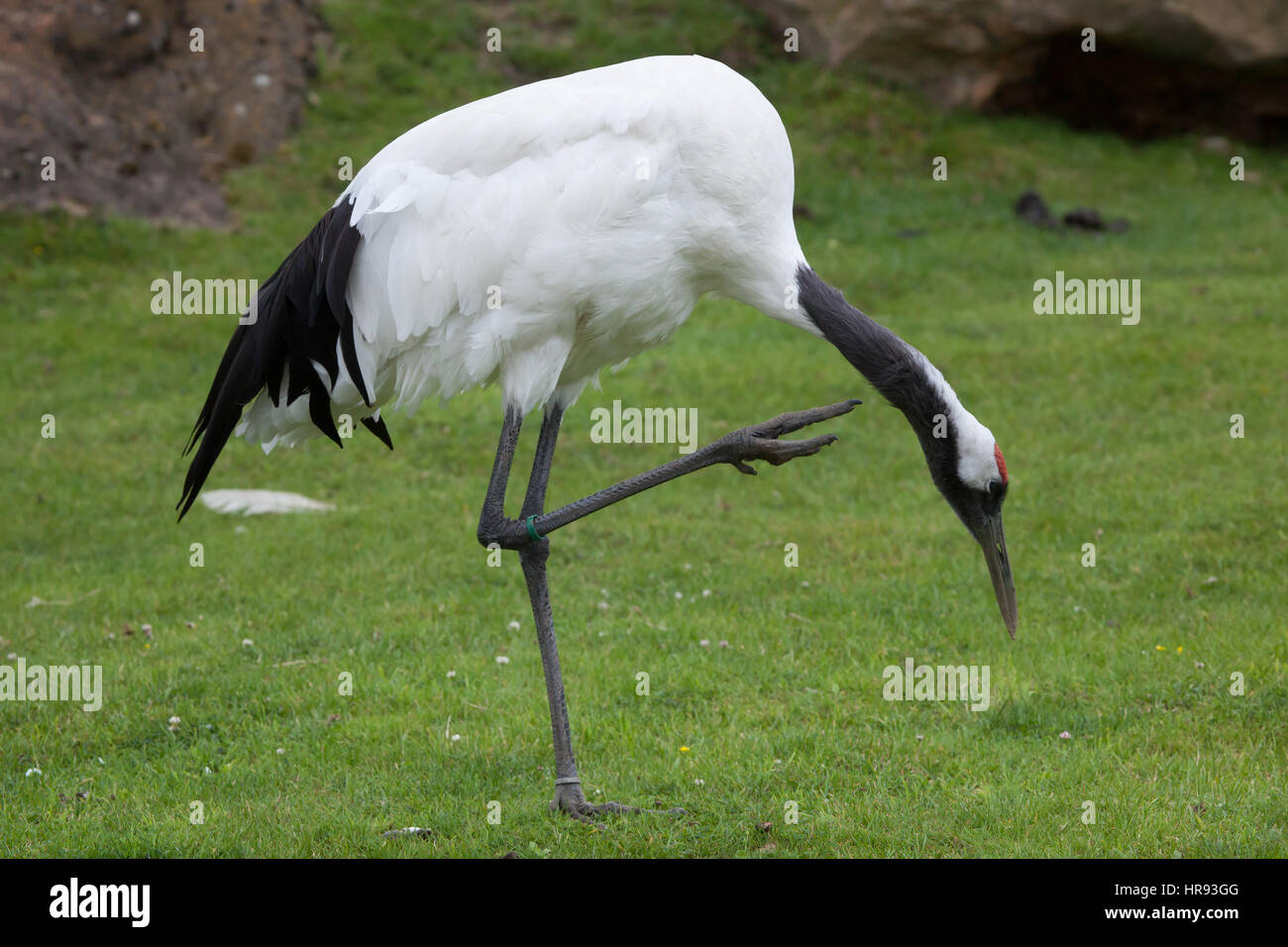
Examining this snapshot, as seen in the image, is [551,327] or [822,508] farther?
[822,508]

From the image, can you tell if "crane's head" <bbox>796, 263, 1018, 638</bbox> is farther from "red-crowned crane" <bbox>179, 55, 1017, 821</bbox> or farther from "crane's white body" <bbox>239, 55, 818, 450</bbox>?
"crane's white body" <bbox>239, 55, 818, 450</bbox>

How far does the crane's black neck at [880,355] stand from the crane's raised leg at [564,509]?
11.1 inches

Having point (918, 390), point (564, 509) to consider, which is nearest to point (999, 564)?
point (918, 390)

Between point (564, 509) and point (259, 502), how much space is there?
394cm

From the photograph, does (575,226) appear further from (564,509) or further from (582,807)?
(582,807)

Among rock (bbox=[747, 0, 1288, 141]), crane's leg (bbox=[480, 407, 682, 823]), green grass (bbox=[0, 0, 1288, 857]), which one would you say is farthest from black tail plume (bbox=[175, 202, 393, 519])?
rock (bbox=[747, 0, 1288, 141])

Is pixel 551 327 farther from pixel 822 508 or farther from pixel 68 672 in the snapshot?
pixel 822 508

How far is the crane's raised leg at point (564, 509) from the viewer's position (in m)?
5.01

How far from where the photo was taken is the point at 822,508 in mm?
8383

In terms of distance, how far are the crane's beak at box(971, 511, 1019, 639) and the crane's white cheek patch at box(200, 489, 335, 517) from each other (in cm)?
447

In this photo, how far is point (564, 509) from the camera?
17.1 ft

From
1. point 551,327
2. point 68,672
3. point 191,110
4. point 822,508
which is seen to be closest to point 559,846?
point 551,327

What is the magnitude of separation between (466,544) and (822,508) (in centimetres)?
213

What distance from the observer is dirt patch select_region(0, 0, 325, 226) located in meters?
12.8
